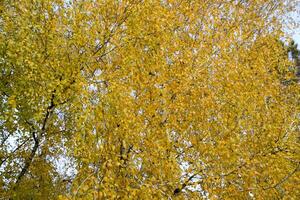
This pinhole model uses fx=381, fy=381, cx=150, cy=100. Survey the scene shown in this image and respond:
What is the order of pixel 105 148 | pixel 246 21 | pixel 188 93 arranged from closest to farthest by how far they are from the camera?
pixel 105 148
pixel 188 93
pixel 246 21

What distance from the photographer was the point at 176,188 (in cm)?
773

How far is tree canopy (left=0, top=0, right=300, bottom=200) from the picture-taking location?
25.0 feet

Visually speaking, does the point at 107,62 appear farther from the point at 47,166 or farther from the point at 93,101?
the point at 47,166

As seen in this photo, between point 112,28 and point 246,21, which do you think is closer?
point 112,28

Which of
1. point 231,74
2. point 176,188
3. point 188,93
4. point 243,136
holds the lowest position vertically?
point 176,188

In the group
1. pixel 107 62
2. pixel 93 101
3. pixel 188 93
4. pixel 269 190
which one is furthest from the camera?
pixel 107 62

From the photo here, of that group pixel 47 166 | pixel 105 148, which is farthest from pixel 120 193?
pixel 47 166

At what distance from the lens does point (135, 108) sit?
8727 mm

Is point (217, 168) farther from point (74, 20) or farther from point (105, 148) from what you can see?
point (74, 20)

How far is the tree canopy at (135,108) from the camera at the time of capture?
761 cm

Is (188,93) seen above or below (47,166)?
above

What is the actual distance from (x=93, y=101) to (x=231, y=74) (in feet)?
12.2

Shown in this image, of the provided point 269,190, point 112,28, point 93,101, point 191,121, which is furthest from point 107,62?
point 269,190

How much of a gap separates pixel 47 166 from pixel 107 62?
12.0 ft
